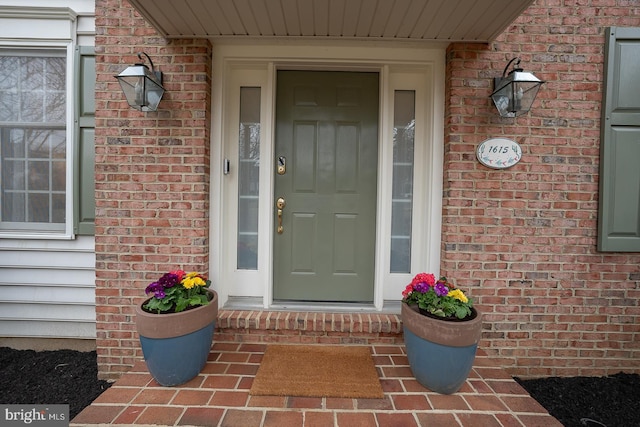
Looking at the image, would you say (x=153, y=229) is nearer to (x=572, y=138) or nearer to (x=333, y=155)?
(x=333, y=155)

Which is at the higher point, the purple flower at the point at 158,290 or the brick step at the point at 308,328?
the purple flower at the point at 158,290

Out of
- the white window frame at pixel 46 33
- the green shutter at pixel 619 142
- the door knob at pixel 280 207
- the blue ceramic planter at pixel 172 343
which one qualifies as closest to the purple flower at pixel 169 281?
the blue ceramic planter at pixel 172 343

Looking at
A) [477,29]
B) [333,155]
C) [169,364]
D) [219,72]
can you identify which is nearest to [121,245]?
[169,364]

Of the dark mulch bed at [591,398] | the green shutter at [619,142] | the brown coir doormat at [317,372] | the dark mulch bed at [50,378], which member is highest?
the green shutter at [619,142]

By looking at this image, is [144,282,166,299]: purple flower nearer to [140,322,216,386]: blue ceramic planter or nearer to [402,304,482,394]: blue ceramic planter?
[140,322,216,386]: blue ceramic planter

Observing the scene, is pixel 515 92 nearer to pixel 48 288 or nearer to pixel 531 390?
pixel 531 390

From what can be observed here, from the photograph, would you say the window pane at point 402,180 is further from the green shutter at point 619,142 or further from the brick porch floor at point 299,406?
the green shutter at point 619,142

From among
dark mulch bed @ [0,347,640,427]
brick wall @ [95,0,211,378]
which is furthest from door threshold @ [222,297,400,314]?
dark mulch bed @ [0,347,640,427]

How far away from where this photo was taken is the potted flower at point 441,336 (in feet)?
5.93

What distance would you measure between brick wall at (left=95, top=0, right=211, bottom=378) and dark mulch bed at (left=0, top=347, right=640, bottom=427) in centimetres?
73

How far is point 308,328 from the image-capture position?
236cm

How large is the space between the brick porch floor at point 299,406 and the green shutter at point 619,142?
146cm

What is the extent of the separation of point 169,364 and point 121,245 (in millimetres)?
1044

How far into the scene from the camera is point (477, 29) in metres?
2.16
